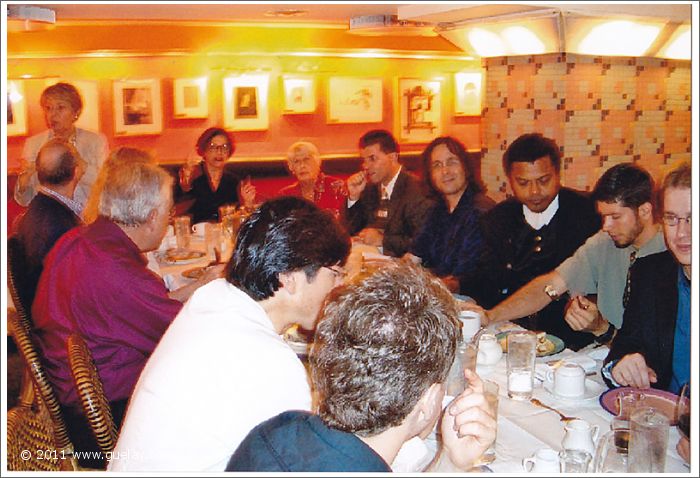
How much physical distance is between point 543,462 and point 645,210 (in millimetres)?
1432

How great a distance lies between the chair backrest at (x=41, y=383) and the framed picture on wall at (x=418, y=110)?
684 cm

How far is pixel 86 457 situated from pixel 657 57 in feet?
12.7

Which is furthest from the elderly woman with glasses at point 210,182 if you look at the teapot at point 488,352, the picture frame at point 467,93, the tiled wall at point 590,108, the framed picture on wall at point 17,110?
the picture frame at point 467,93

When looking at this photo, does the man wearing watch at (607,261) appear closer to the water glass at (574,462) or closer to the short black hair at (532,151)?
the short black hair at (532,151)

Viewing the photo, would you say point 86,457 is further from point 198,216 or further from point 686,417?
point 198,216

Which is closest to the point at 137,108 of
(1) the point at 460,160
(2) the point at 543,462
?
(1) the point at 460,160

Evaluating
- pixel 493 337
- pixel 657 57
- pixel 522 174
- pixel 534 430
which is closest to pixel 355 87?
pixel 657 57

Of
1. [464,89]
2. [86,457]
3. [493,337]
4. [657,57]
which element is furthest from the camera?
[464,89]

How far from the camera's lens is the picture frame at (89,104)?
698 cm

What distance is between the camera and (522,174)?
344 centimetres

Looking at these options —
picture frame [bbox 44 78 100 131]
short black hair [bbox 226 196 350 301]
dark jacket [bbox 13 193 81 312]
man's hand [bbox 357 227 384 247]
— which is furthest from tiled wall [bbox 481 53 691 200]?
picture frame [bbox 44 78 100 131]

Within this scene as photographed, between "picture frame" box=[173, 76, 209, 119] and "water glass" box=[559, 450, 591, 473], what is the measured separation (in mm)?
6606

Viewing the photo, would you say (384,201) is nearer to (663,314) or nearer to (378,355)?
(663,314)

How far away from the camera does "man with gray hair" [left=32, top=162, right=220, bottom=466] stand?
2.32 meters
